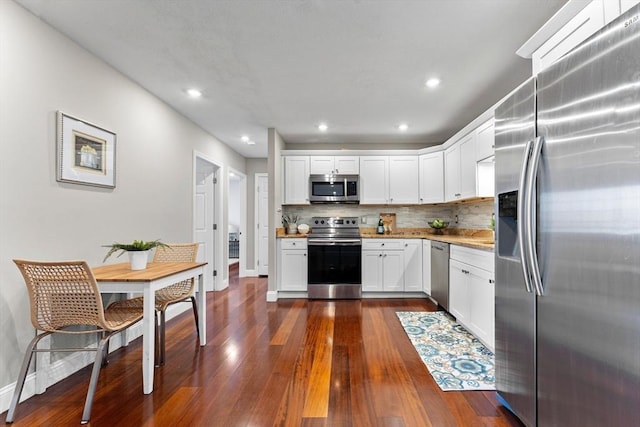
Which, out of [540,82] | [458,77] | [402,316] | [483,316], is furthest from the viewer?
[402,316]

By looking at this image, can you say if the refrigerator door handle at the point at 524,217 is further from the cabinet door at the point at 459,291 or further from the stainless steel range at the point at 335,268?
the stainless steel range at the point at 335,268

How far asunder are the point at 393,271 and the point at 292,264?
57.1 inches

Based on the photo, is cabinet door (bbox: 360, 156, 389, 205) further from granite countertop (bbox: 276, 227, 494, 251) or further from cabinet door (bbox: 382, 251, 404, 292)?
cabinet door (bbox: 382, 251, 404, 292)

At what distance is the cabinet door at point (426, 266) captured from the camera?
4195 mm

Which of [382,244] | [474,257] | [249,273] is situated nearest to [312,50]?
[474,257]

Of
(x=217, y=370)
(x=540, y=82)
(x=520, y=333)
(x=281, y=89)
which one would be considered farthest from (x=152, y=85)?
(x=520, y=333)

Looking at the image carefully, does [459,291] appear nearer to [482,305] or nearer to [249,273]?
[482,305]

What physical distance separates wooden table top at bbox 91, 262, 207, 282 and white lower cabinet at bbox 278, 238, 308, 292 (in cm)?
186

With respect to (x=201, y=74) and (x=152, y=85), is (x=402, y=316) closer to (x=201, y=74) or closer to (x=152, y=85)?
(x=201, y=74)

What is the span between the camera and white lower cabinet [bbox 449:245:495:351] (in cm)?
254

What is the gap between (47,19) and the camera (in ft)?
6.74

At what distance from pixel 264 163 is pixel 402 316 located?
4.08 m

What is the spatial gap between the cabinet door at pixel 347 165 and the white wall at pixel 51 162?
2.57 metres

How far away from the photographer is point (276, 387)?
6.88 ft
